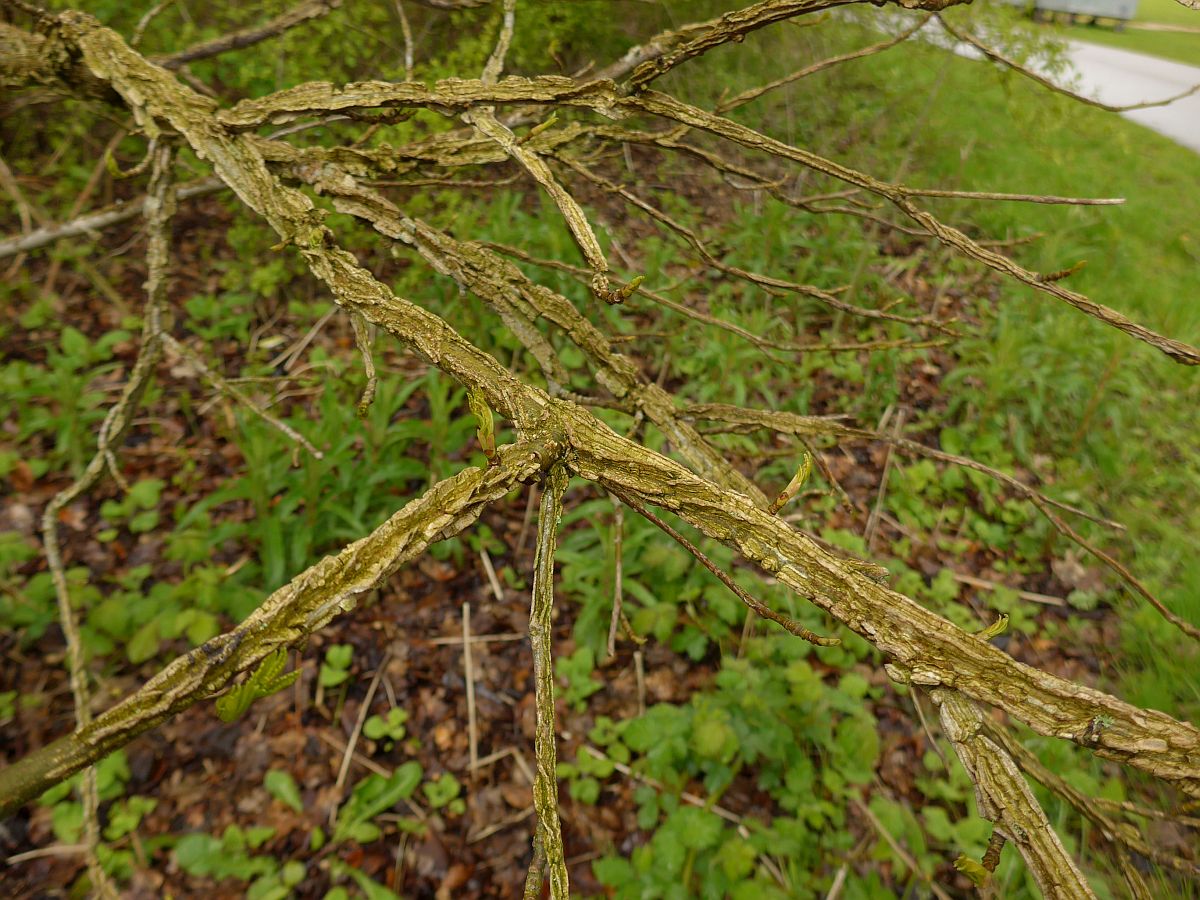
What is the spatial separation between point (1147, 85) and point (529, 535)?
11.7 metres

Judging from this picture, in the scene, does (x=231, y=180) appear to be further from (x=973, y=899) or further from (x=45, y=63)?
(x=973, y=899)

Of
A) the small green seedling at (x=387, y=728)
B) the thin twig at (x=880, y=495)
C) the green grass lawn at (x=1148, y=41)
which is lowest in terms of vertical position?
the thin twig at (x=880, y=495)

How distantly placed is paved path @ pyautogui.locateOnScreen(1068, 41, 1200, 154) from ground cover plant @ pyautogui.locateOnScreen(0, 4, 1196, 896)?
5764mm

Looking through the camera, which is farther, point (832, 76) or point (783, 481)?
point (832, 76)

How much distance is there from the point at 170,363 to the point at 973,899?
14.4 ft

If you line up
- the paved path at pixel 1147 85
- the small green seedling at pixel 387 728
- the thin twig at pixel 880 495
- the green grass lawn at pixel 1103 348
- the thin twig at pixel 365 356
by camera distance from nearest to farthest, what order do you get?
the thin twig at pixel 365 356, the small green seedling at pixel 387 728, the green grass lawn at pixel 1103 348, the thin twig at pixel 880 495, the paved path at pixel 1147 85

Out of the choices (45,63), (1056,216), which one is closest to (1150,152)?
(1056,216)

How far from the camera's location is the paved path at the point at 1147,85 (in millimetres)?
8359

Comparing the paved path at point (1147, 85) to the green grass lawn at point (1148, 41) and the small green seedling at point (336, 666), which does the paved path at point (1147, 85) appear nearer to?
the green grass lawn at point (1148, 41)

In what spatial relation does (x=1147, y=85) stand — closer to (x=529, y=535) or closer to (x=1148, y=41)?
(x=1148, y=41)

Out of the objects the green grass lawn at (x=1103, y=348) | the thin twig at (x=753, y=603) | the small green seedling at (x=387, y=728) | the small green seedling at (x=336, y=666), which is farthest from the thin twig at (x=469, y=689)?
the green grass lawn at (x=1103, y=348)

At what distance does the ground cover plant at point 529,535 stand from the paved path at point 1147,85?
5764mm

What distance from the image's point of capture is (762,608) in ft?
2.93

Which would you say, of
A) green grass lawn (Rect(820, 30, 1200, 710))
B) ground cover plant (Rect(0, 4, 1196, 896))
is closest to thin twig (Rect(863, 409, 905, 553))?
ground cover plant (Rect(0, 4, 1196, 896))
